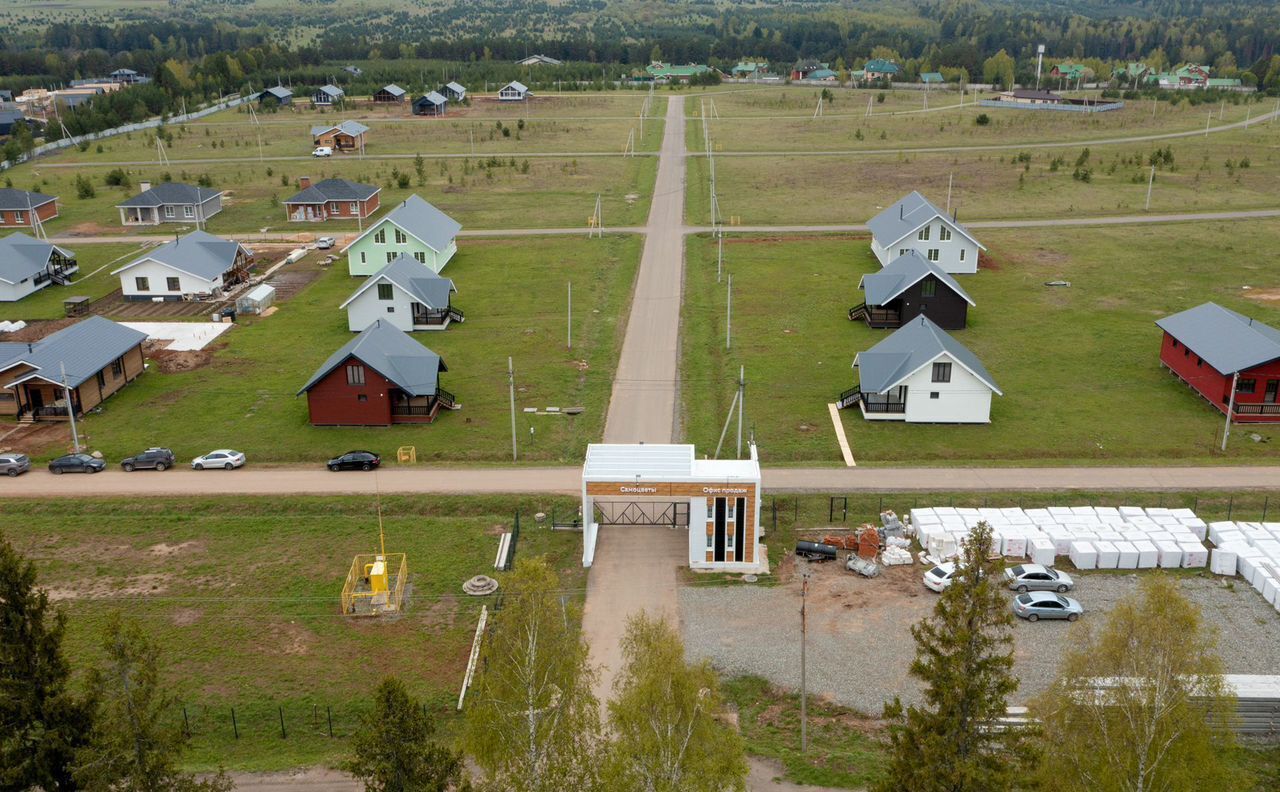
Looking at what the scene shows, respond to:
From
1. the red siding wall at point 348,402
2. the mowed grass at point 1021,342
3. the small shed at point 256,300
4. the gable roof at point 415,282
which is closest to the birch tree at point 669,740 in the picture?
the mowed grass at point 1021,342

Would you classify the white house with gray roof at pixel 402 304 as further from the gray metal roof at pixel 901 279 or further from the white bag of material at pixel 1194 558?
the white bag of material at pixel 1194 558

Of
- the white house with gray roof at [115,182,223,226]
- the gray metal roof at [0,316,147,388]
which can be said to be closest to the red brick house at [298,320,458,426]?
the gray metal roof at [0,316,147,388]

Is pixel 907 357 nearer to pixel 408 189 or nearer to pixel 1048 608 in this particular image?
pixel 1048 608

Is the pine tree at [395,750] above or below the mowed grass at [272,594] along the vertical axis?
above

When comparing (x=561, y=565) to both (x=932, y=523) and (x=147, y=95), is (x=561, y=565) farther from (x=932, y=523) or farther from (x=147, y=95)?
(x=147, y=95)

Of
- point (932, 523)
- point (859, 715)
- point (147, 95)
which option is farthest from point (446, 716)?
point (147, 95)
